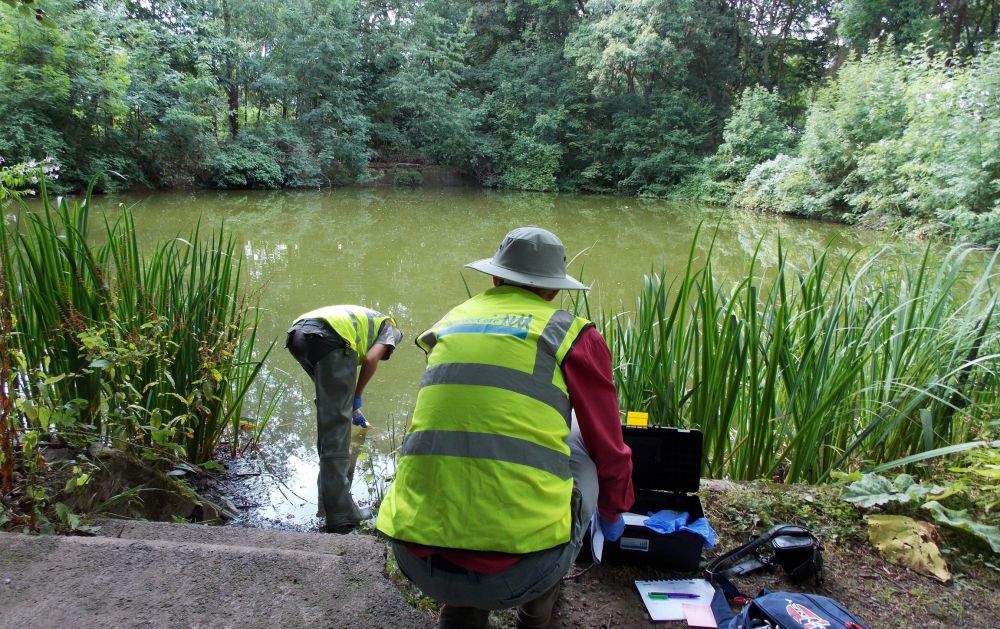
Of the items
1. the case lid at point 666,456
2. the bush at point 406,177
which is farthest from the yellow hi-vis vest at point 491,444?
the bush at point 406,177

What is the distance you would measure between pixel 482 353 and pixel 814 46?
85.0 feet

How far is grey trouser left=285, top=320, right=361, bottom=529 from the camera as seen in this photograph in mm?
2592

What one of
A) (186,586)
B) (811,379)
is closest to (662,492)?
(811,379)

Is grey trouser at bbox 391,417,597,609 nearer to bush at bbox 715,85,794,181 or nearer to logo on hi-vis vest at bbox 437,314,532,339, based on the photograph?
logo on hi-vis vest at bbox 437,314,532,339

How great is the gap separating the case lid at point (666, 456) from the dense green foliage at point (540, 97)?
9.12m

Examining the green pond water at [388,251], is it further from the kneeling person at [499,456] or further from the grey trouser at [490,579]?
the grey trouser at [490,579]

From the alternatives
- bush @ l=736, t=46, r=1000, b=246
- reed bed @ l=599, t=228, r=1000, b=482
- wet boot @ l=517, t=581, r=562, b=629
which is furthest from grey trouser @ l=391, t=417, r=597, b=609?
bush @ l=736, t=46, r=1000, b=246

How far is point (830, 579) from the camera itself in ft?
5.79

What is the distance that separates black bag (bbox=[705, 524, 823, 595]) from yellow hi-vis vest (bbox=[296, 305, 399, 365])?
1.62 m

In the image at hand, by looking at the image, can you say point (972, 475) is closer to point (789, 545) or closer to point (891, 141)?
point (789, 545)

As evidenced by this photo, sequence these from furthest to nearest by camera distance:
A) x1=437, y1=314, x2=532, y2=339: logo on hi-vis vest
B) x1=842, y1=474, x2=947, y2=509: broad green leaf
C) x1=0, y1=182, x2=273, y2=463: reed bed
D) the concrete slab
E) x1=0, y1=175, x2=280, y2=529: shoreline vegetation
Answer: x1=0, y1=182, x2=273, y2=463: reed bed → x1=842, y1=474, x2=947, y2=509: broad green leaf → x1=0, y1=175, x2=280, y2=529: shoreline vegetation → the concrete slab → x1=437, y1=314, x2=532, y2=339: logo on hi-vis vest

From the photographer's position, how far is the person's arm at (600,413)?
134cm

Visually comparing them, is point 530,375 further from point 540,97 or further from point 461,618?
point 540,97

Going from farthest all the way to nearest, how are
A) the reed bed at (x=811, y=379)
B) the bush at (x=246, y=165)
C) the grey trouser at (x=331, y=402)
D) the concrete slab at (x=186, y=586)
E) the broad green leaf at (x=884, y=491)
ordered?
the bush at (x=246, y=165) < the grey trouser at (x=331, y=402) < the reed bed at (x=811, y=379) < the broad green leaf at (x=884, y=491) < the concrete slab at (x=186, y=586)
